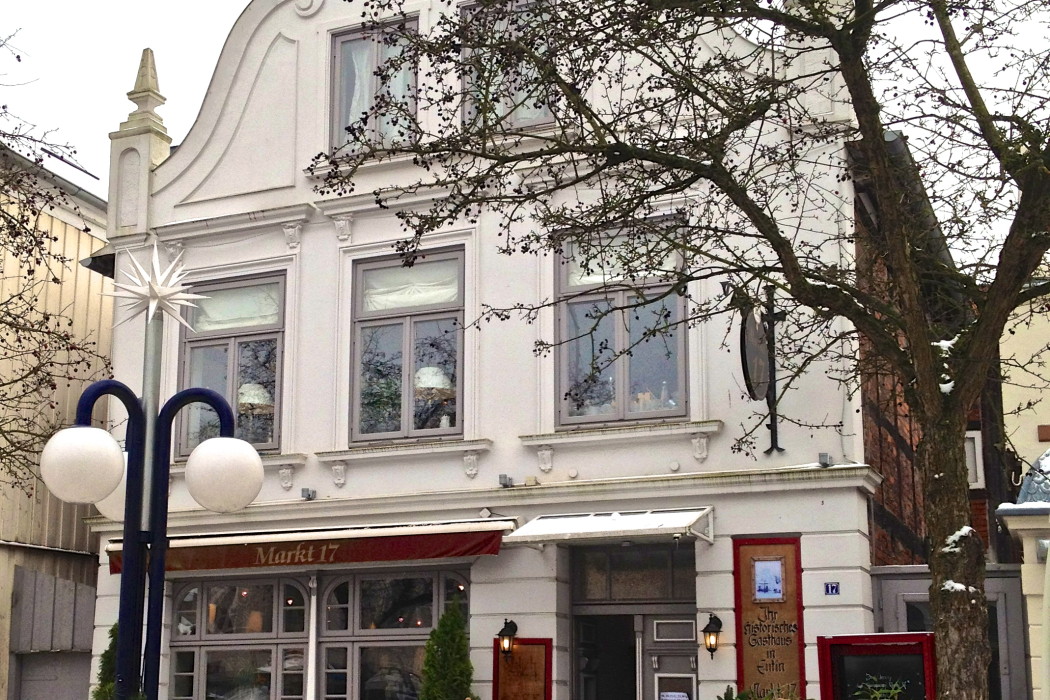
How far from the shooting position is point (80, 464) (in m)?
8.07

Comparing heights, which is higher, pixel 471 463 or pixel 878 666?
pixel 471 463

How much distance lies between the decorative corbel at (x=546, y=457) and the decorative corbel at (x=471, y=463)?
0.79 metres

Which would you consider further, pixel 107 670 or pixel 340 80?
pixel 340 80

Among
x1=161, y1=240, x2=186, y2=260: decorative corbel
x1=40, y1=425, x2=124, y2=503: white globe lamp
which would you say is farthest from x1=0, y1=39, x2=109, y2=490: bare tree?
x1=40, y1=425, x2=124, y2=503: white globe lamp

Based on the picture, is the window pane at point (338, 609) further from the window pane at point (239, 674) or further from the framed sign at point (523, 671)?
the framed sign at point (523, 671)

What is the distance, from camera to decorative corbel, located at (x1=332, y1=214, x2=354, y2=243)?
1744 centimetres

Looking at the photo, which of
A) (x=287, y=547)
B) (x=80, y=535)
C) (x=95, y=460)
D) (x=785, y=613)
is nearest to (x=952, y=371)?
(x=785, y=613)

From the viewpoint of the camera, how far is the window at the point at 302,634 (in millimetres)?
16328

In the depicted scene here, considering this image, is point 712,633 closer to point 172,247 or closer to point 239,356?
point 239,356

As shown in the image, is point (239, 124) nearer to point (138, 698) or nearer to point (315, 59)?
point (315, 59)

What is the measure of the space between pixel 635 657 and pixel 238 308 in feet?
21.7

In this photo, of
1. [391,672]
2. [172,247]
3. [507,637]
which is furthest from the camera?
[172,247]

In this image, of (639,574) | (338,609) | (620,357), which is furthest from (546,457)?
(338,609)

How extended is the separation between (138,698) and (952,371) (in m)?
6.03
